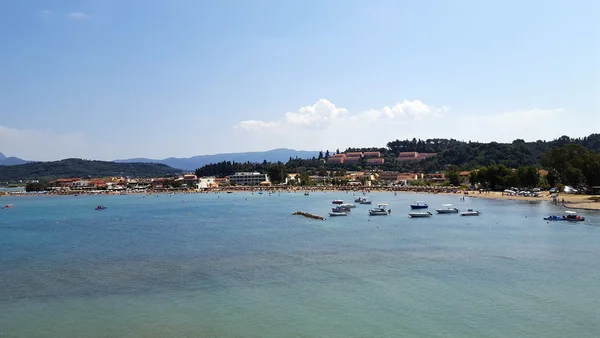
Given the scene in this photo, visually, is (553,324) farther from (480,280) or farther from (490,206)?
(490,206)

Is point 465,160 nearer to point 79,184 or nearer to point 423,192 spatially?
point 423,192

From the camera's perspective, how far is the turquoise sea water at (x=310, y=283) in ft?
47.8

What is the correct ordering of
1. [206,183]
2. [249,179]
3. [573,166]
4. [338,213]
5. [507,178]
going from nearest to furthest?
[338,213] < [573,166] < [507,178] < [206,183] < [249,179]

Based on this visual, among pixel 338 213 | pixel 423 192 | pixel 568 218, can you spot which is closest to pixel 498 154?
pixel 423 192

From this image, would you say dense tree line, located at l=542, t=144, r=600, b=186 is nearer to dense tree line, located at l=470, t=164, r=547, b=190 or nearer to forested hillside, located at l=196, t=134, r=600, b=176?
dense tree line, located at l=470, t=164, r=547, b=190

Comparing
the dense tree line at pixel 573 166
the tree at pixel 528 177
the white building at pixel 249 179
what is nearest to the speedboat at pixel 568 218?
the dense tree line at pixel 573 166

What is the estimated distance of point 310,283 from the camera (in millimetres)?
19344

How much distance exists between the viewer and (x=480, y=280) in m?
19.2

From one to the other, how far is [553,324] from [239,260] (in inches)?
570

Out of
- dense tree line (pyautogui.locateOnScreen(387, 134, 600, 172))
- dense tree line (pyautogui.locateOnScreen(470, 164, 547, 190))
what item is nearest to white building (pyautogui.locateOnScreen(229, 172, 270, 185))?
dense tree line (pyautogui.locateOnScreen(387, 134, 600, 172))

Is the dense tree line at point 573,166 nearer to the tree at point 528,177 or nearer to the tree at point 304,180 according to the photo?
the tree at point 528,177

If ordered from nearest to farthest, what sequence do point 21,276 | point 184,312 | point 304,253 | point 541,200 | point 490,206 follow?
point 184,312 → point 21,276 → point 304,253 → point 490,206 → point 541,200

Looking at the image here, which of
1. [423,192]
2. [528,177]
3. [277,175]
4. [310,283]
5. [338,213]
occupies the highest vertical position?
[277,175]

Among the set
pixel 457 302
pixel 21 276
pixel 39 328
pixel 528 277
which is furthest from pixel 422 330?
pixel 21 276
